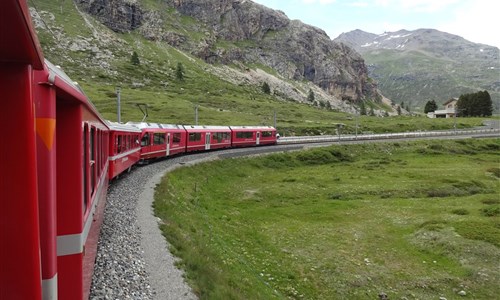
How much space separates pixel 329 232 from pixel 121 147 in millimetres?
13874

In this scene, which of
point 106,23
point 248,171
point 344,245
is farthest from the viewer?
point 106,23

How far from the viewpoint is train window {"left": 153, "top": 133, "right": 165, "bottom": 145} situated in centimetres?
3409

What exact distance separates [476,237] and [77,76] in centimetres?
11462

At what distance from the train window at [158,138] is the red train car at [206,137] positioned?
665cm

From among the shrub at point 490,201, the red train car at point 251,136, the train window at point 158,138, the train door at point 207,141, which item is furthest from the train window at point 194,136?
the shrub at point 490,201

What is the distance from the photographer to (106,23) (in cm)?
17162

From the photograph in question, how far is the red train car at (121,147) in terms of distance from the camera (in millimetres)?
20047

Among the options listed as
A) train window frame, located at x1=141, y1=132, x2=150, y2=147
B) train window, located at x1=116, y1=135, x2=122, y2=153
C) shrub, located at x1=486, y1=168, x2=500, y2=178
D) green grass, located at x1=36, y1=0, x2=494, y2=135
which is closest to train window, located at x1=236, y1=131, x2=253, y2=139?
train window frame, located at x1=141, y1=132, x2=150, y2=147

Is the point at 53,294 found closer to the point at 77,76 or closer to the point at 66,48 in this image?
the point at 77,76

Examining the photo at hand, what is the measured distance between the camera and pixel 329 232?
2384cm

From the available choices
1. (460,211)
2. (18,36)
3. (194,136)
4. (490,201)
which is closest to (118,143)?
(18,36)

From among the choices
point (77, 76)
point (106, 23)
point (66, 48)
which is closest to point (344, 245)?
point (77, 76)

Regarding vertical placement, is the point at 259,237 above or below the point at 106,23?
below

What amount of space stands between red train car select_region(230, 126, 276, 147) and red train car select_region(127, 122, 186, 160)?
13.4m
